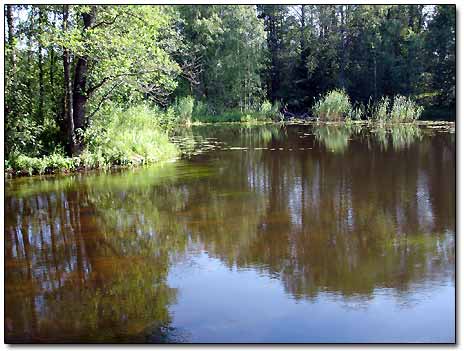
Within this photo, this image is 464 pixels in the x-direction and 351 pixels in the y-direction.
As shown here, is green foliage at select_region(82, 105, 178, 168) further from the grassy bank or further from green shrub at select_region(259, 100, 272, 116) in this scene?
green shrub at select_region(259, 100, 272, 116)

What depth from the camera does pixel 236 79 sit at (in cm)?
3312

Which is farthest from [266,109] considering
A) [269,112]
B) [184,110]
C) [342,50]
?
[342,50]

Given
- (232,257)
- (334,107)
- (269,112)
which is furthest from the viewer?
(269,112)

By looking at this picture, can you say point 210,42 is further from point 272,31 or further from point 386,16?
point 386,16

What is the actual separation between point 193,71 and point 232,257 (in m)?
25.7

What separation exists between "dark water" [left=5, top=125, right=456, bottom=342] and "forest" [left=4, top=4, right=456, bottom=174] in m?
1.84

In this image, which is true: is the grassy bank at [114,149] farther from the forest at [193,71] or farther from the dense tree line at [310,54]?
the dense tree line at [310,54]

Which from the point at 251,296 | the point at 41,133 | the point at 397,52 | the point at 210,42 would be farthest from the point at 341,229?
the point at 397,52

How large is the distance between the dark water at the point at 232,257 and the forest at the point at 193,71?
6.03ft

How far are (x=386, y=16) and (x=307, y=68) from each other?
5655 millimetres

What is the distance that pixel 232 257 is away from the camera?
18.8 ft

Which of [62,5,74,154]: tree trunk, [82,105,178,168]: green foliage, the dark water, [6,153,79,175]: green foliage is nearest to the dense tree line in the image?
[82,105,178,168]: green foliage

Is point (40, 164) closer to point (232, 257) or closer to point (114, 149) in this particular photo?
point (114, 149)

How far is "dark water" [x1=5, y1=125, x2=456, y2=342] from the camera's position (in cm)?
420
